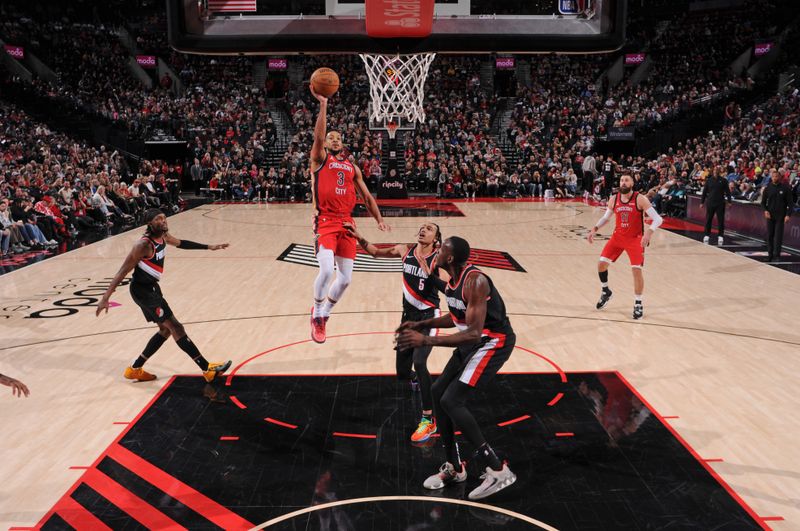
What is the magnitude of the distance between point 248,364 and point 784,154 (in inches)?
681

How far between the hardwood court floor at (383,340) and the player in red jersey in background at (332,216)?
0.73 m

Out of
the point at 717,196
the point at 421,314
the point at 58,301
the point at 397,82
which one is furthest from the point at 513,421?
the point at 717,196

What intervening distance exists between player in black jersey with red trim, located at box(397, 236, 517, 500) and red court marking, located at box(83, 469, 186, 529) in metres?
1.60

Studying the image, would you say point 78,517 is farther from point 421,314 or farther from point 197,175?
point 197,175

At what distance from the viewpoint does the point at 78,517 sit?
3.90 m

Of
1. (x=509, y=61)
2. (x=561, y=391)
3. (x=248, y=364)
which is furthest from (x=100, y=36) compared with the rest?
(x=561, y=391)

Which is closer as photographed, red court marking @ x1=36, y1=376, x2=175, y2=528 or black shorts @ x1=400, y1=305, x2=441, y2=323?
red court marking @ x1=36, y1=376, x2=175, y2=528

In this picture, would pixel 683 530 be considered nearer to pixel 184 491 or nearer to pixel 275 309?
pixel 184 491

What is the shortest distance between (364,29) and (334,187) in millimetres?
1952

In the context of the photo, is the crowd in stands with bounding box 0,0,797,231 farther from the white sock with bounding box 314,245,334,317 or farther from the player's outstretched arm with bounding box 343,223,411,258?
the player's outstretched arm with bounding box 343,223,411,258

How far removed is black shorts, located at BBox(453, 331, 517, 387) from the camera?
→ 4.20 metres

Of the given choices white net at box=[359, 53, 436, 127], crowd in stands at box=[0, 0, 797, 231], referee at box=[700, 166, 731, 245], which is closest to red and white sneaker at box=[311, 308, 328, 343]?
white net at box=[359, 53, 436, 127]

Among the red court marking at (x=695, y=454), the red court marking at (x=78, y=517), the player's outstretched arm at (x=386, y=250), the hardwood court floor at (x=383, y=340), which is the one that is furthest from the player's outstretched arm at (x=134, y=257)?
the red court marking at (x=695, y=454)

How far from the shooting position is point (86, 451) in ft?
15.6
